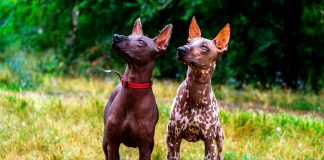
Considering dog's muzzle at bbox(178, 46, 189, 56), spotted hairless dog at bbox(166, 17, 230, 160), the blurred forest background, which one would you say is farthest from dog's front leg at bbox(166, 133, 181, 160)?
the blurred forest background

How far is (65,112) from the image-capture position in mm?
6410

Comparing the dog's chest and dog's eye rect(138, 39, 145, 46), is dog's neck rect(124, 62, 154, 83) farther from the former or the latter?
the dog's chest

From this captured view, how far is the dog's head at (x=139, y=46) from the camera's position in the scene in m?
3.62

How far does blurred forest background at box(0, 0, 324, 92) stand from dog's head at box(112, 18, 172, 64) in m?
6.04

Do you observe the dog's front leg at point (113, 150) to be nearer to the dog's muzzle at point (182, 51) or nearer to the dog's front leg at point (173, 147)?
the dog's front leg at point (173, 147)

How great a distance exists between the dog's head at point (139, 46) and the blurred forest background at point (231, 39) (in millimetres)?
6045

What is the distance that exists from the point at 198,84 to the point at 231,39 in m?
7.43

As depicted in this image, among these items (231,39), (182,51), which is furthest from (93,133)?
(231,39)

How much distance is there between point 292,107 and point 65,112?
4214mm

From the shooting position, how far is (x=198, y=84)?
3.87 m

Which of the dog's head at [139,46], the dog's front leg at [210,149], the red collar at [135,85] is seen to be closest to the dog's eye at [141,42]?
the dog's head at [139,46]

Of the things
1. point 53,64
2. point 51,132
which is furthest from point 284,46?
point 51,132

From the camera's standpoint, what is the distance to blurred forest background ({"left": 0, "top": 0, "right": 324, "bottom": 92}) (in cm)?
1063

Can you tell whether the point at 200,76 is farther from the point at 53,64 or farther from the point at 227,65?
the point at 53,64
